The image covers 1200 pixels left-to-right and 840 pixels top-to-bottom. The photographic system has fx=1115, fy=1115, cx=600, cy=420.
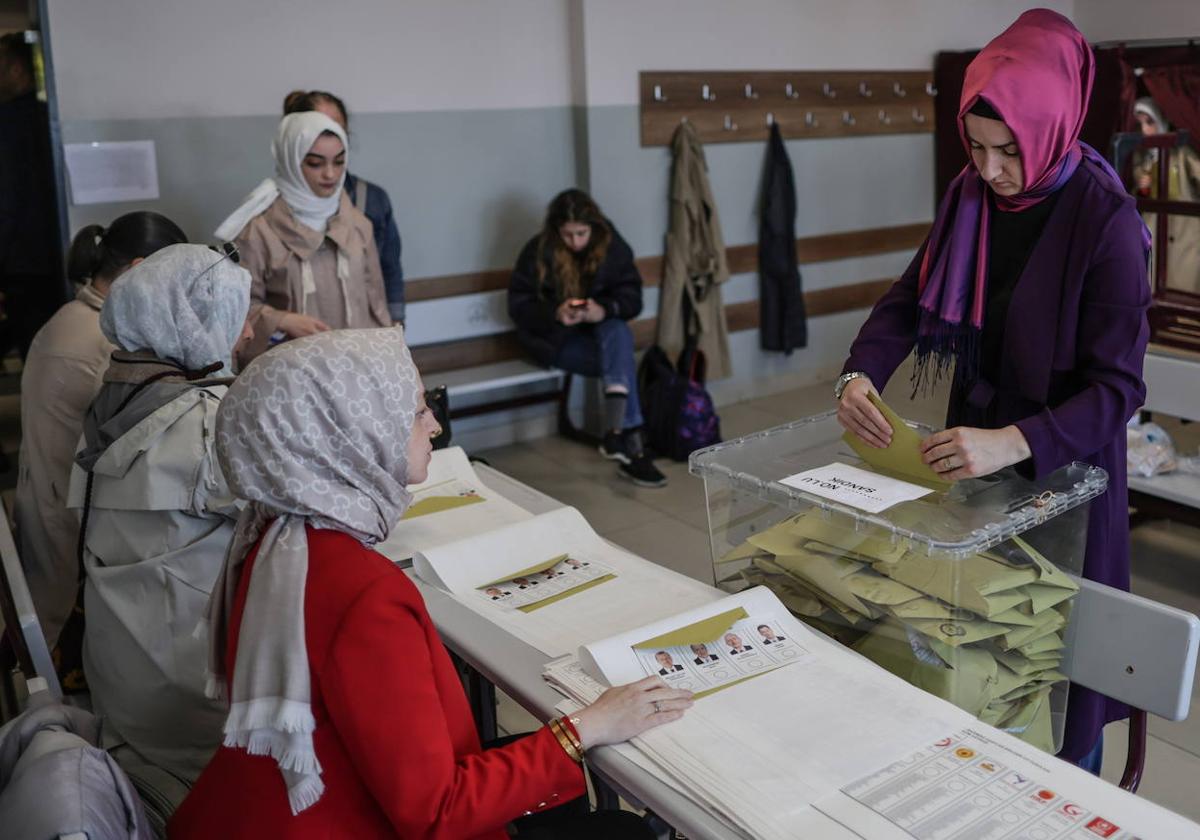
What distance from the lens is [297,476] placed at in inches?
49.9

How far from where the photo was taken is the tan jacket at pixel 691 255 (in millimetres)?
5215

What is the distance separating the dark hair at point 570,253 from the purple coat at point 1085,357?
3.00m

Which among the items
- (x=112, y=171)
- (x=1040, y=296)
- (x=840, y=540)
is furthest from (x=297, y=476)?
(x=112, y=171)

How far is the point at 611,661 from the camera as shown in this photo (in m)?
1.43

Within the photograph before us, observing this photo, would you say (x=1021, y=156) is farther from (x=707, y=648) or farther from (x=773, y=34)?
(x=773, y=34)

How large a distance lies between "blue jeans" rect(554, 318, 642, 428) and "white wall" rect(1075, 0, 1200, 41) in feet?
12.2

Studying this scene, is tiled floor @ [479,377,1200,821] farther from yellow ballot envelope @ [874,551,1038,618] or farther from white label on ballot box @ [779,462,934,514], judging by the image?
yellow ballot envelope @ [874,551,1038,618]

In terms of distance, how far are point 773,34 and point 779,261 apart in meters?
1.11

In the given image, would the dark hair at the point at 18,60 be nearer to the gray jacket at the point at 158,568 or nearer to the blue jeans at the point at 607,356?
the gray jacket at the point at 158,568

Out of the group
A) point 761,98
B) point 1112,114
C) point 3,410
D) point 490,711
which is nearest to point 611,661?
point 490,711

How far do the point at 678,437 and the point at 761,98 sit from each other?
6.13 ft

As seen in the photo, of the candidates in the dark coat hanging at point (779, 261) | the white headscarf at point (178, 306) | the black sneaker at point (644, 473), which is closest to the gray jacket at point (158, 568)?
the white headscarf at point (178, 306)

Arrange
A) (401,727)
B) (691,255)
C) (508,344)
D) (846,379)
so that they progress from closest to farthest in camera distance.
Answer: (401,727)
(846,379)
(508,344)
(691,255)

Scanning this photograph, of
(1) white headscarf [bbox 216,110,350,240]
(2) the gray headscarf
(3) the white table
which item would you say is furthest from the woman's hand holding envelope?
(1) white headscarf [bbox 216,110,350,240]
